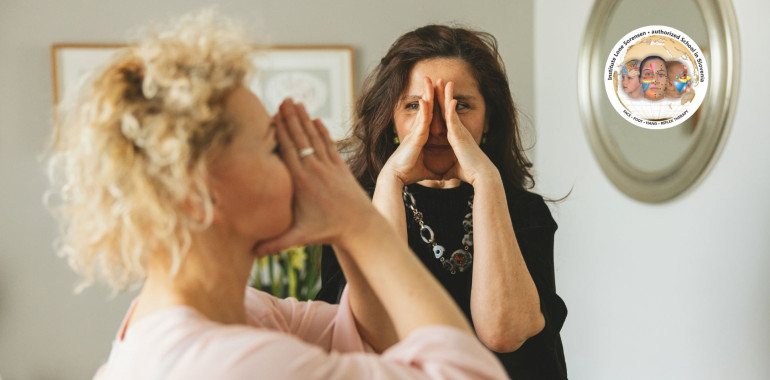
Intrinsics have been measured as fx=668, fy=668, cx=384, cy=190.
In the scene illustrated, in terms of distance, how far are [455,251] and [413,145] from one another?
0.25m

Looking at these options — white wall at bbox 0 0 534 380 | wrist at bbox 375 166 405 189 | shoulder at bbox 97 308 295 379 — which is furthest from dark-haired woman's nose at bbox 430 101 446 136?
white wall at bbox 0 0 534 380

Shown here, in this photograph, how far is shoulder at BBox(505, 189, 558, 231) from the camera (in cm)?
144

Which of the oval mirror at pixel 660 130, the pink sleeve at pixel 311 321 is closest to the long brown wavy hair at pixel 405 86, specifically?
the oval mirror at pixel 660 130

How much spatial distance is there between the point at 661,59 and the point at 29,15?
263cm

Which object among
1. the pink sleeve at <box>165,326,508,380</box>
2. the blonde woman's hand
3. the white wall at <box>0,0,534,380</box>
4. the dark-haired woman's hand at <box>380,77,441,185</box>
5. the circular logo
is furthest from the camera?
the white wall at <box>0,0,534,380</box>

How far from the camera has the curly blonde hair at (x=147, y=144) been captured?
624 mm

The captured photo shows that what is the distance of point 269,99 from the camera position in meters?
Result: 3.13

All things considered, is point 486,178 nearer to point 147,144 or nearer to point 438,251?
point 438,251

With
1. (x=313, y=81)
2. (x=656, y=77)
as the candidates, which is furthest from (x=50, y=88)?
(x=656, y=77)

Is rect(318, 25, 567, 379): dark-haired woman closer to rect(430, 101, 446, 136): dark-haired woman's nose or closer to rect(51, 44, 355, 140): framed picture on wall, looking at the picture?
rect(430, 101, 446, 136): dark-haired woman's nose

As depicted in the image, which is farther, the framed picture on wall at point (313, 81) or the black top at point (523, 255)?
the framed picture on wall at point (313, 81)

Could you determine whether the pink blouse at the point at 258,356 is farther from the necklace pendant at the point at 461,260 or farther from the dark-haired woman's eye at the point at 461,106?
the dark-haired woman's eye at the point at 461,106

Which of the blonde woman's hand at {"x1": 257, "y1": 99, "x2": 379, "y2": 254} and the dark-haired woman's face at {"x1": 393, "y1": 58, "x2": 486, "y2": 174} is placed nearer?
the blonde woman's hand at {"x1": 257, "y1": 99, "x2": 379, "y2": 254}

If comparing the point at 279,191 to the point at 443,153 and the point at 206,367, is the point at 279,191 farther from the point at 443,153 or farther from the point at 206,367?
the point at 443,153
